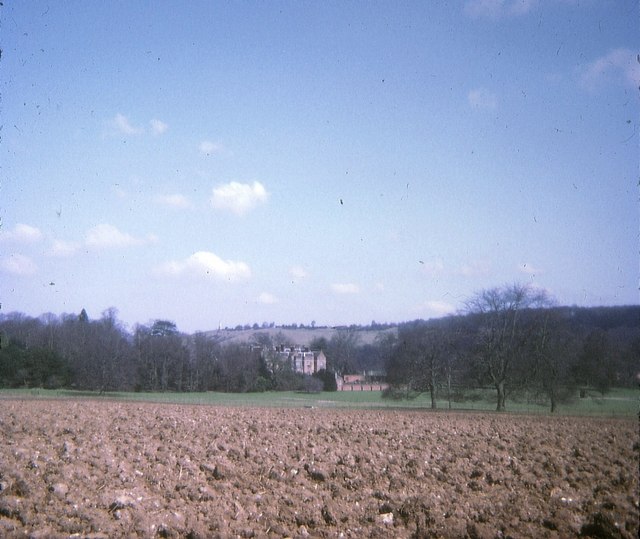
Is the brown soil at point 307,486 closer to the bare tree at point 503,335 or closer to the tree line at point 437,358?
the tree line at point 437,358

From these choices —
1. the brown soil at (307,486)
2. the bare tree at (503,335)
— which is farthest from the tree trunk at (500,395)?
the brown soil at (307,486)

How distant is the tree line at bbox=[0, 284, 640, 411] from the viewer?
39.5 metres

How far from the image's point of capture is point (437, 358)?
48500mm

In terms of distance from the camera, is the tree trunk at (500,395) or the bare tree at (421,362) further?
the bare tree at (421,362)

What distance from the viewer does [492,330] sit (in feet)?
151

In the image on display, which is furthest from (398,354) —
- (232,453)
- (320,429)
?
(232,453)

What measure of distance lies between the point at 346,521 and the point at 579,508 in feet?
14.7

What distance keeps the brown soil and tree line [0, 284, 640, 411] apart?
537 centimetres

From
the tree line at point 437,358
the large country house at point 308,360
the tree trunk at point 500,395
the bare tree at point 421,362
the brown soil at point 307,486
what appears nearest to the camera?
the brown soil at point 307,486

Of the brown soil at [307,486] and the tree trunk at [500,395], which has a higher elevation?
the brown soil at [307,486]

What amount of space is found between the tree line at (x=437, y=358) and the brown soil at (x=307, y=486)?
17.6 feet

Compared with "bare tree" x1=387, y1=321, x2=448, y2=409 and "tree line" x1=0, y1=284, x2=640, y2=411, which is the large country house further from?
"bare tree" x1=387, y1=321, x2=448, y2=409

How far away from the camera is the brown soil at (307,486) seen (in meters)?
8.85

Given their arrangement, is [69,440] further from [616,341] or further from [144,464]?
[616,341]
